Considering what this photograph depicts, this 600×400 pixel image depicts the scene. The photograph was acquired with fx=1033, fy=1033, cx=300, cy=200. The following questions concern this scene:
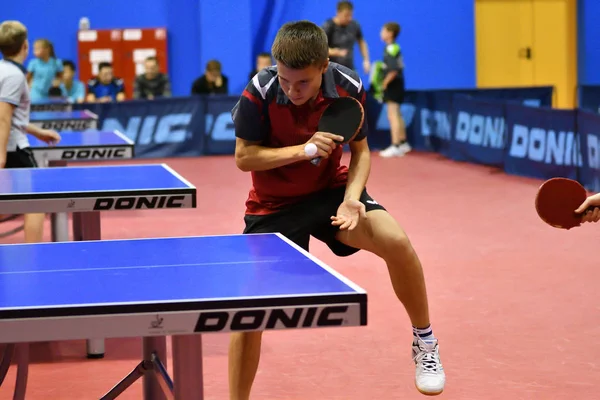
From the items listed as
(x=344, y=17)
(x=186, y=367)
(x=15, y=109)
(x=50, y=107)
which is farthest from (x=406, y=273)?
(x=344, y=17)

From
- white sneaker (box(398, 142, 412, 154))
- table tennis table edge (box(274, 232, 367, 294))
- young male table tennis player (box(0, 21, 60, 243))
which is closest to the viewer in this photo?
table tennis table edge (box(274, 232, 367, 294))

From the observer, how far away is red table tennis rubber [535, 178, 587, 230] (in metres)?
3.03

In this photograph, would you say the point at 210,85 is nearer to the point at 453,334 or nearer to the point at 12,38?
the point at 12,38

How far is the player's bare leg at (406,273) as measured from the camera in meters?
3.24

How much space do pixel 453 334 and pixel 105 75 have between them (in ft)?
32.1

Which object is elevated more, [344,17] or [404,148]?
[344,17]

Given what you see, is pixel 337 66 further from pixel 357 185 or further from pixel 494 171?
pixel 494 171

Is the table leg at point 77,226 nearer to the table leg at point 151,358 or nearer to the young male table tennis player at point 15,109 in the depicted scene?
the young male table tennis player at point 15,109

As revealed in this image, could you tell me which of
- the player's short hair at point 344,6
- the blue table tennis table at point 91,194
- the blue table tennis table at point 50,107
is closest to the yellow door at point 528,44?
the player's short hair at point 344,6

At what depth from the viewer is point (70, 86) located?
44.3ft

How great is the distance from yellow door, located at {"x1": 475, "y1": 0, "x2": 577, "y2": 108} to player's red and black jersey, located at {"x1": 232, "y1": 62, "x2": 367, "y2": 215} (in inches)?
485

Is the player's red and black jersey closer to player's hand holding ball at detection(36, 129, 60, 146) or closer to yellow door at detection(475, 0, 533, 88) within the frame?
player's hand holding ball at detection(36, 129, 60, 146)

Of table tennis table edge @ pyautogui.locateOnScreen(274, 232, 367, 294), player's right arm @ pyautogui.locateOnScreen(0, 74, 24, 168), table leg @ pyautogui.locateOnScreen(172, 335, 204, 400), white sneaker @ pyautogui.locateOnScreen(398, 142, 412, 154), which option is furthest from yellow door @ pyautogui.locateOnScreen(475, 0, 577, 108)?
table leg @ pyautogui.locateOnScreen(172, 335, 204, 400)

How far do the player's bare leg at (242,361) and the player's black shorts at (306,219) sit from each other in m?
0.39
